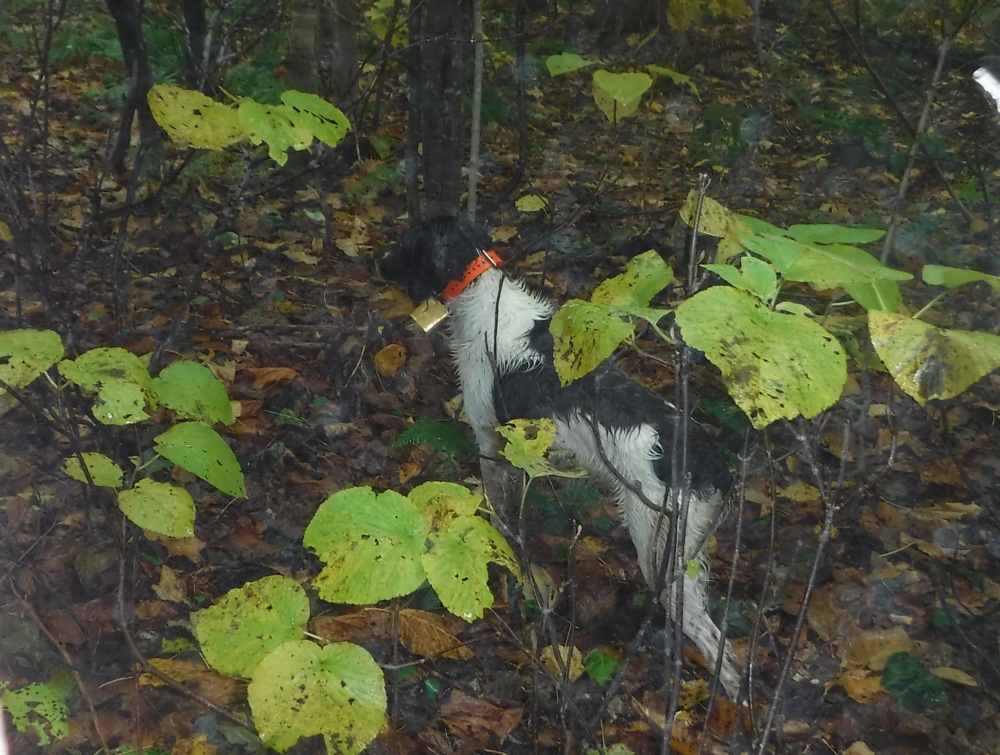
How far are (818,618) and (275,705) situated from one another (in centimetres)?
247

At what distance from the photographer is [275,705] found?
5.20 feet

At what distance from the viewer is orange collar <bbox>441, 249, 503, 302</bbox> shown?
346cm

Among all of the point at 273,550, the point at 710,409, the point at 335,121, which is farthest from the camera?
the point at 710,409

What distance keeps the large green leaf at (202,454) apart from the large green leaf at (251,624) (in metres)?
0.45

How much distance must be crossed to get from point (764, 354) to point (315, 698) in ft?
3.69

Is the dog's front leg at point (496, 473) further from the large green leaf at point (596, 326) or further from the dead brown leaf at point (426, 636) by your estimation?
the large green leaf at point (596, 326)

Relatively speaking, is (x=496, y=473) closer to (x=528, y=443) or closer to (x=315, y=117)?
(x=528, y=443)

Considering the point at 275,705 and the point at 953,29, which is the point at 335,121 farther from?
the point at 953,29

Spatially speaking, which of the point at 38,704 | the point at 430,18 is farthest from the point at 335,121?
the point at 430,18

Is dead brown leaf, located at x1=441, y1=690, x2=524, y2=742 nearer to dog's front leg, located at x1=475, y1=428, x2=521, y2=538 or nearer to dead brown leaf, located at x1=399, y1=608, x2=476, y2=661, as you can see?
dead brown leaf, located at x1=399, y1=608, x2=476, y2=661

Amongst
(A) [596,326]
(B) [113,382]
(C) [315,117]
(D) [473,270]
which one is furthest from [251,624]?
(D) [473,270]

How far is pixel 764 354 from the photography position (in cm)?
135

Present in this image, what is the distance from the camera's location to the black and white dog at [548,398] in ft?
9.47

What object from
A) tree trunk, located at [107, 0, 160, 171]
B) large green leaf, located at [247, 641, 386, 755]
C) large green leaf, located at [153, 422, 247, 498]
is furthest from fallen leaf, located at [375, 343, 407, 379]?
large green leaf, located at [247, 641, 386, 755]
